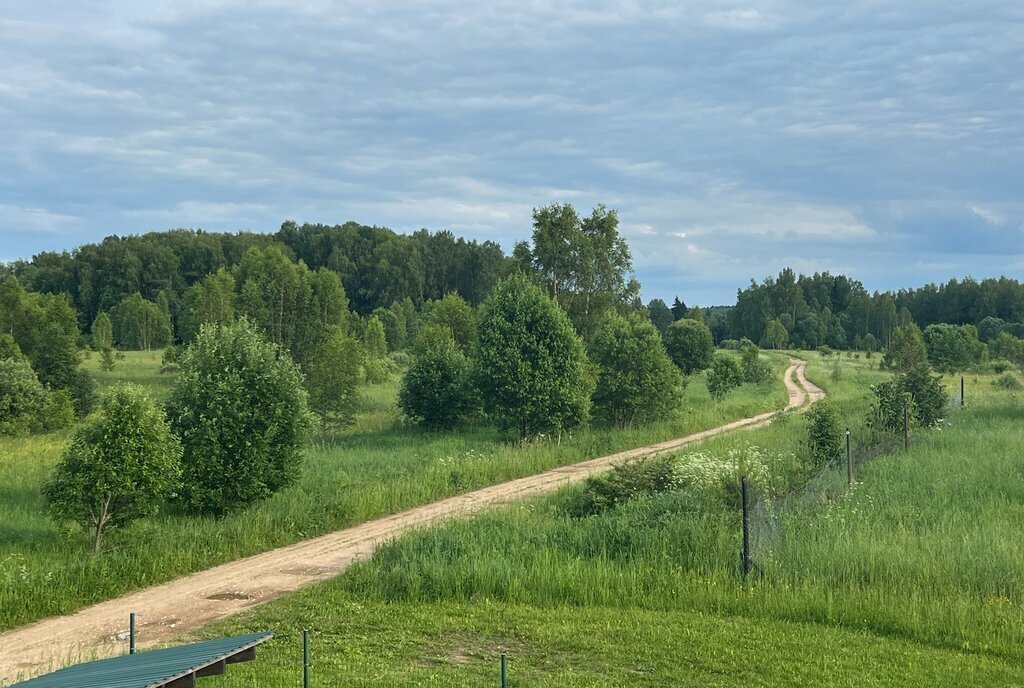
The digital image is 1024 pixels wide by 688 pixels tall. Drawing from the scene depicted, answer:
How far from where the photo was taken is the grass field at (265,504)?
45.0 feet

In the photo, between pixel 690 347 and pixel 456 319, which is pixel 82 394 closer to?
pixel 456 319

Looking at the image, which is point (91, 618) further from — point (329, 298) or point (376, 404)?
point (329, 298)

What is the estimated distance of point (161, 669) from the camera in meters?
4.83

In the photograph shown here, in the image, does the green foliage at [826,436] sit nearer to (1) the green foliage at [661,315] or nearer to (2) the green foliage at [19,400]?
(2) the green foliage at [19,400]

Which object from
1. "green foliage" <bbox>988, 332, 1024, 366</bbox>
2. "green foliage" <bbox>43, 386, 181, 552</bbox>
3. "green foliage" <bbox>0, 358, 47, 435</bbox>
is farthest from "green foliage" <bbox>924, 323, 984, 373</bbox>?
"green foliage" <bbox>43, 386, 181, 552</bbox>

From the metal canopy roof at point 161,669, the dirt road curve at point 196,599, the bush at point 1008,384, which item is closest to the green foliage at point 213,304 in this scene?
the dirt road curve at point 196,599

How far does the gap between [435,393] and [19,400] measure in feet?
60.9

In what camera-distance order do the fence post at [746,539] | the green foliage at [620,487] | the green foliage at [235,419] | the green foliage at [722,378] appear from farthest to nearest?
the green foliage at [722,378], the green foliage at [235,419], the green foliage at [620,487], the fence post at [746,539]

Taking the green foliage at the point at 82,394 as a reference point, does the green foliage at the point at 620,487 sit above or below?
below

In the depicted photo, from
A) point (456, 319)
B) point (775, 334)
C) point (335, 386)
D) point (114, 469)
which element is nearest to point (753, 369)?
point (456, 319)

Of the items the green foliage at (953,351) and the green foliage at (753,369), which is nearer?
the green foliage at (753,369)

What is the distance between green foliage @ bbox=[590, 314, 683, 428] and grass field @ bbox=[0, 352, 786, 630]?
134 cm

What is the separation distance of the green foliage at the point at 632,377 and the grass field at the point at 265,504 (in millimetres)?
1344

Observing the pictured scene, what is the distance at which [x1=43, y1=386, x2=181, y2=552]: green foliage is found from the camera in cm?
1488
